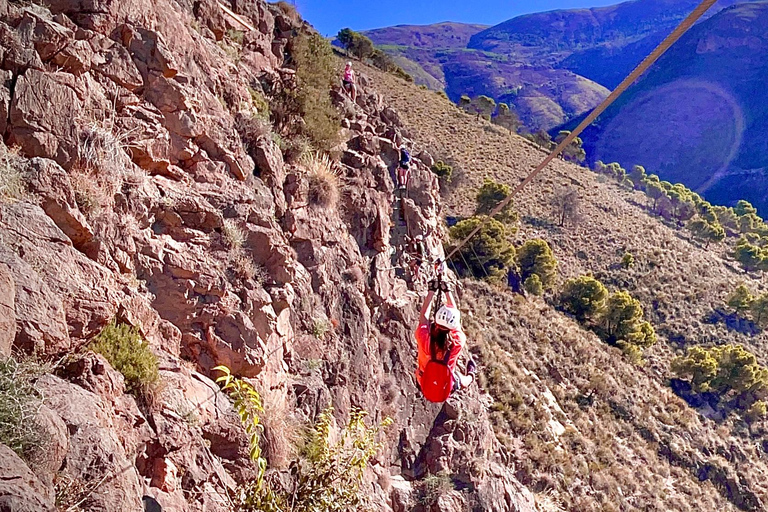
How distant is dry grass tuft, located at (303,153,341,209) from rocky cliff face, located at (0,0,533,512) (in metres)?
0.25

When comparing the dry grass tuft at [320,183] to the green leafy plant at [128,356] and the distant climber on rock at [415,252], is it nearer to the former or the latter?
the distant climber on rock at [415,252]

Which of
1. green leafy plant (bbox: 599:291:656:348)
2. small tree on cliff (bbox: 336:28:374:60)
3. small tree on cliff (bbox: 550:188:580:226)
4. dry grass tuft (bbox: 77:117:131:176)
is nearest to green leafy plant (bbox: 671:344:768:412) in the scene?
green leafy plant (bbox: 599:291:656:348)

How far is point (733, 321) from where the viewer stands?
115 ft

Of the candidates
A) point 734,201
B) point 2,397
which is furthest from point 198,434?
point 734,201

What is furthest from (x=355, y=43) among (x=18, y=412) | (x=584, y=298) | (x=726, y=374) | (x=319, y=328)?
(x=18, y=412)

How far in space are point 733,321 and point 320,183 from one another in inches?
1494

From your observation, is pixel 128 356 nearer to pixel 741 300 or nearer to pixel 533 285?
pixel 533 285

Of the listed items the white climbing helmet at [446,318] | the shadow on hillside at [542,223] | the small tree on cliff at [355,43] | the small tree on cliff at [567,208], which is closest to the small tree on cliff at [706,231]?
the small tree on cliff at [567,208]

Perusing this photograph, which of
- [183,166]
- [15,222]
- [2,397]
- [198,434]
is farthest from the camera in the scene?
[183,166]

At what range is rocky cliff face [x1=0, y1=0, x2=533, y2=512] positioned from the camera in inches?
148

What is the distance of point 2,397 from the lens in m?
2.85

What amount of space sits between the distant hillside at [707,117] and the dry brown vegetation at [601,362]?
72.6 meters

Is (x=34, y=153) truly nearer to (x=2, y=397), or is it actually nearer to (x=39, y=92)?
(x=39, y=92)

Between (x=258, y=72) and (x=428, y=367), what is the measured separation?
8422mm
